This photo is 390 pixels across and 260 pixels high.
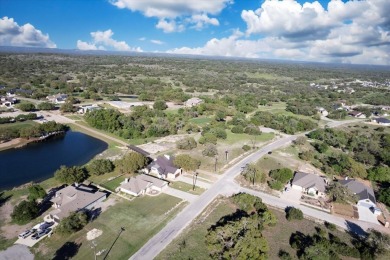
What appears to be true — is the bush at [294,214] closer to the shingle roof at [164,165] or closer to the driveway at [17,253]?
the shingle roof at [164,165]

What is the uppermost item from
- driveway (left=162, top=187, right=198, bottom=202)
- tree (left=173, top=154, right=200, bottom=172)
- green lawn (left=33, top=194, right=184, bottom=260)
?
tree (left=173, top=154, right=200, bottom=172)

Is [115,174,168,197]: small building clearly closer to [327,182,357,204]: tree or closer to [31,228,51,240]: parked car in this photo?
[31,228,51,240]: parked car

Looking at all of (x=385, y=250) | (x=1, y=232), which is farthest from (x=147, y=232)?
(x=385, y=250)

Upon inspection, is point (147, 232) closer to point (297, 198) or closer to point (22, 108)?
point (297, 198)

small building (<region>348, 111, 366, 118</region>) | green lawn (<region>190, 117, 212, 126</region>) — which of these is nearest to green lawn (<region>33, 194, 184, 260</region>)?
green lawn (<region>190, 117, 212, 126</region>)

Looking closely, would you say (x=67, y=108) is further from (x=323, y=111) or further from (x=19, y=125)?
(x=323, y=111)

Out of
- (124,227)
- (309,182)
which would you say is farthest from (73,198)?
(309,182)
